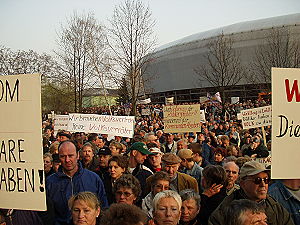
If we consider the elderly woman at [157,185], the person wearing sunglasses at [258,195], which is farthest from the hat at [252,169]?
the elderly woman at [157,185]

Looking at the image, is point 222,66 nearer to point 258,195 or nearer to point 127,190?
point 127,190

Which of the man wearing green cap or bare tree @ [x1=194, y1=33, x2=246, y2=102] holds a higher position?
bare tree @ [x1=194, y1=33, x2=246, y2=102]

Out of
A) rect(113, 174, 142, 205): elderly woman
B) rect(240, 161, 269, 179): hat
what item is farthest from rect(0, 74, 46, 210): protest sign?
rect(240, 161, 269, 179): hat

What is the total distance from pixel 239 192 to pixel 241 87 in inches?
1831

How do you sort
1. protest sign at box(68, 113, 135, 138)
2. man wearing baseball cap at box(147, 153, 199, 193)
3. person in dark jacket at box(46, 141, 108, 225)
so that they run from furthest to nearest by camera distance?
protest sign at box(68, 113, 135, 138)
man wearing baseball cap at box(147, 153, 199, 193)
person in dark jacket at box(46, 141, 108, 225)

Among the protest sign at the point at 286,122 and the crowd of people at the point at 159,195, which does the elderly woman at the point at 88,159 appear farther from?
the protest sign at the point at 286,122

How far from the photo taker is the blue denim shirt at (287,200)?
12.7 feet

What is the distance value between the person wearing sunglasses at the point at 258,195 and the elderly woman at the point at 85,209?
1.05 m

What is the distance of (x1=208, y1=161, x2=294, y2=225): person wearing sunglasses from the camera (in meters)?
3.56

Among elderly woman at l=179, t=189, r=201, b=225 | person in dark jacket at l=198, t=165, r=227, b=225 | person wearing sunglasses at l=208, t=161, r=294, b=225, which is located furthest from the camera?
person in dark jacket at l=198, t=165, r=227, b=225

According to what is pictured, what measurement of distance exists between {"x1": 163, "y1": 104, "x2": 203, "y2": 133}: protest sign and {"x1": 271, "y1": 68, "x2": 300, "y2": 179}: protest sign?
704 centimetres

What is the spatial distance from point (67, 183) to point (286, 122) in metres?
2.47

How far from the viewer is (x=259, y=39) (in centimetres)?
4644

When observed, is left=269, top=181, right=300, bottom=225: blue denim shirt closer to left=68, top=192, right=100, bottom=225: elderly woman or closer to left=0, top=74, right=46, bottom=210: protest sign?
left=68, top=192, right=100, bottom=225: elderly woman
